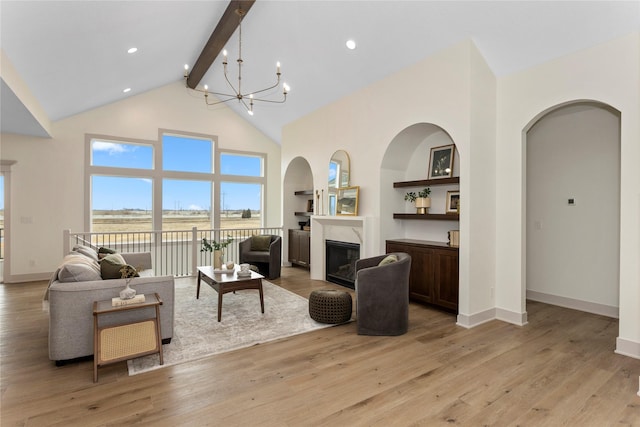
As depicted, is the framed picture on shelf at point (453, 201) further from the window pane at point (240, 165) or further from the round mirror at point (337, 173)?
the window pane at point (240, 165)

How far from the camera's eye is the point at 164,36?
15.9 ft

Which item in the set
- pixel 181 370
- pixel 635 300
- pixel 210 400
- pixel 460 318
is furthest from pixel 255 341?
pixel 635 300

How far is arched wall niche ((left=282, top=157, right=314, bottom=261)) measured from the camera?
7.97 meters

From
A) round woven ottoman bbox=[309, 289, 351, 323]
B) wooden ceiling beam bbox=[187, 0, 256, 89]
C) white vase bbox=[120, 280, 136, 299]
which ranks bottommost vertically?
round woven ottoman bbox=[309, 289, 351, 323]

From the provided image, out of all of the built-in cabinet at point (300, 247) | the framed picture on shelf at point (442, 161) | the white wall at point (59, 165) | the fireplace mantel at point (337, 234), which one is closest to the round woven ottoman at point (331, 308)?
the fireplace mantel at point (337, 234)

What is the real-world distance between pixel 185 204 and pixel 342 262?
4335 millimetres

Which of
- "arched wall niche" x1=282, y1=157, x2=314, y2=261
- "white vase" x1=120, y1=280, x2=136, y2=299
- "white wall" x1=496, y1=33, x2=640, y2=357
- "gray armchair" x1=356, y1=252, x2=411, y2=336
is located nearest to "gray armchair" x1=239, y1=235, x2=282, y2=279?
"arched wall niche" x1=282, y1=157, x2=314, y2=261

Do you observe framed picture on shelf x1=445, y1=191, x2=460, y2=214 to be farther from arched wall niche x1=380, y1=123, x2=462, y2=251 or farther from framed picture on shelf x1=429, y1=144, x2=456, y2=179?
framed picture on shelf x1=429, y1=144, x2=456, y2=179

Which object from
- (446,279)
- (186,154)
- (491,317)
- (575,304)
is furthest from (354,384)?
(186,154)

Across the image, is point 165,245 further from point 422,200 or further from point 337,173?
point 422,200

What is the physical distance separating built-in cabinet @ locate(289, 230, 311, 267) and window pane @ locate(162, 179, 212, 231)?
2220mm

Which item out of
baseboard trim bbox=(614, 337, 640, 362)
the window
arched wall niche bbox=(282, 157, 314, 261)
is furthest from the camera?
arched wall niche bbox=(282, 157, 314, 261)

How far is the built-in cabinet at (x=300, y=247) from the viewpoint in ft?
24.1

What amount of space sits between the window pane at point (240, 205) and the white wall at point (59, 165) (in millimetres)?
1795
